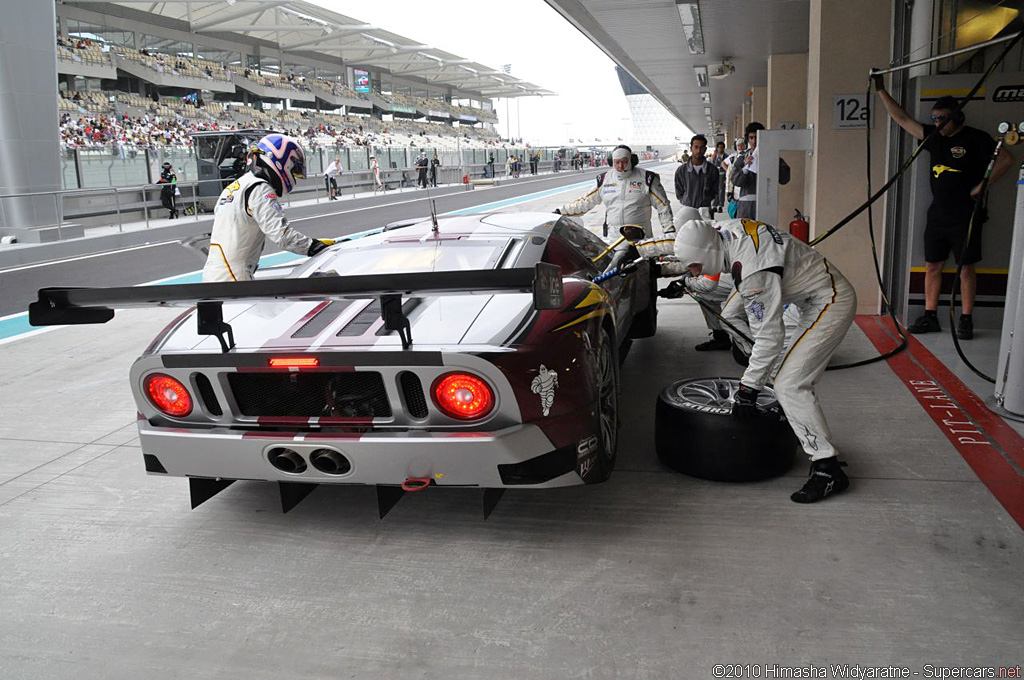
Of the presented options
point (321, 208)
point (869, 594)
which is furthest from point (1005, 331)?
point (321, 208)

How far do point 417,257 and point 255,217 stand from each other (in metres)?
1.17

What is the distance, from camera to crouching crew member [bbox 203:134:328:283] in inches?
188

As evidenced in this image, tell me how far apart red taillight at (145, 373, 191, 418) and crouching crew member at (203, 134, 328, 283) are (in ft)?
4.47

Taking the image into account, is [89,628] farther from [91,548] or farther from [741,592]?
[741,592]

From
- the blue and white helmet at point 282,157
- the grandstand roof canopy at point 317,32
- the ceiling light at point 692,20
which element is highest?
the grandstand roof canopy at point 317,32

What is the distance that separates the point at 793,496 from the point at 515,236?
6.32 feet

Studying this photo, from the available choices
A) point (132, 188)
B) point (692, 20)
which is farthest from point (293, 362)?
point (132, 188)

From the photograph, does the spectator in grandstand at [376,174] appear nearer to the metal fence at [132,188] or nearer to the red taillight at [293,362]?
the metal fence at [132,188]

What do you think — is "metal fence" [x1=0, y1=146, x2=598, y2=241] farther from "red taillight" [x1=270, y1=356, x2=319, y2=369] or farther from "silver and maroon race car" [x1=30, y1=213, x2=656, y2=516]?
"red taillight" [x1=270, y1=356, x2=319, y2=369]

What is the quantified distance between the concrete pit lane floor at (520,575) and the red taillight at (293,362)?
2.78 ft

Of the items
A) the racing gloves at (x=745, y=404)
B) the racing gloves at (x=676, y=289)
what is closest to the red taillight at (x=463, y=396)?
the racing gloves at (x=745, y=404)

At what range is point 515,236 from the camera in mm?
4477

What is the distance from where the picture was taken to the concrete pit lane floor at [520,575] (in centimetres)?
272

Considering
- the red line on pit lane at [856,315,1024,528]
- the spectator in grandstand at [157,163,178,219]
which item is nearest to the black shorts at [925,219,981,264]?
the red line on pit lane at [856,315,1024,528]
